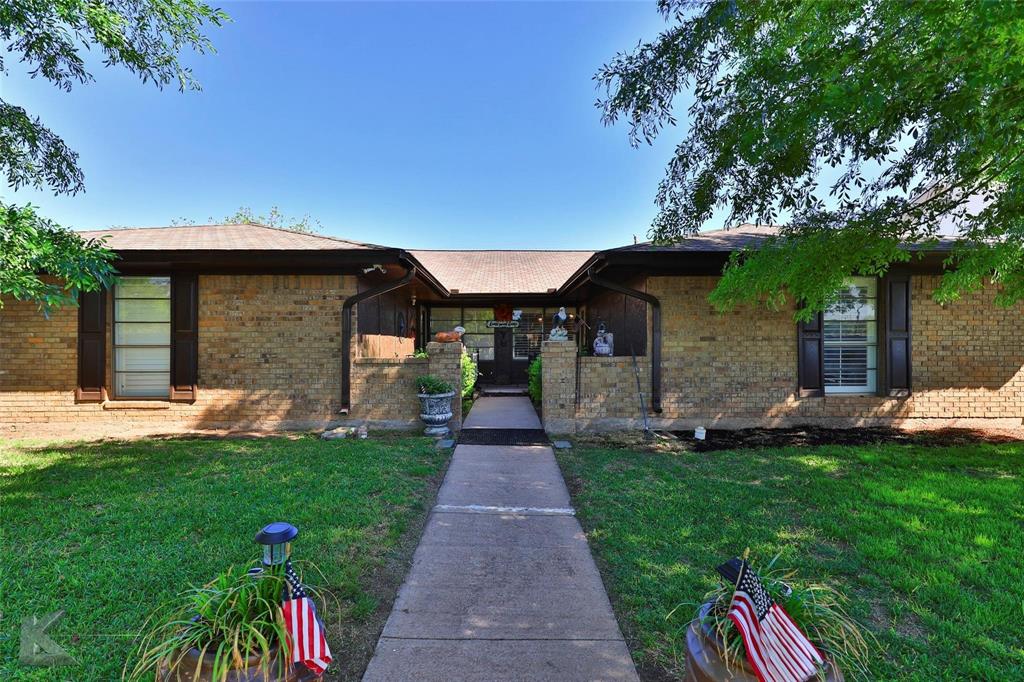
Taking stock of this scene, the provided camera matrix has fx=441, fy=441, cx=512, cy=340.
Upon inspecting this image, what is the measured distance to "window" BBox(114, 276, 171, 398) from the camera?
7660 mm

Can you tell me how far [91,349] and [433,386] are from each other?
5925 millimetres

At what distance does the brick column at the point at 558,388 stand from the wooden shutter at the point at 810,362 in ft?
13.1

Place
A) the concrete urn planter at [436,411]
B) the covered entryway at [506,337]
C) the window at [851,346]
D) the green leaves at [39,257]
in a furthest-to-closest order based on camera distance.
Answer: the covered entryway at [506,337]
the window at [851,346]
the concrete urn planter at [436,411]
the green leaves at [39,257]

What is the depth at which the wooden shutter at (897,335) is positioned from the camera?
764 cm

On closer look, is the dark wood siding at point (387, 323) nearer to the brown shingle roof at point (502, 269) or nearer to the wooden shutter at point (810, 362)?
the brown shingle roof at point (502, 269)

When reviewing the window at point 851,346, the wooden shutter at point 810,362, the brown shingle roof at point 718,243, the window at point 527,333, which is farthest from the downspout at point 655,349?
the window at point 527,333

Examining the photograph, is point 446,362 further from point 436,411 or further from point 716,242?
point 716,242

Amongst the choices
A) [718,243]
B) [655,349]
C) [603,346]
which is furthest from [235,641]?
[718,243]

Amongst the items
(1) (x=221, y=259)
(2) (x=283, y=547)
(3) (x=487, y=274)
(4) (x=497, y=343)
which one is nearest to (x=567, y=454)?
(2) (x=283, y=547)

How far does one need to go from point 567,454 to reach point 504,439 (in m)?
1.25

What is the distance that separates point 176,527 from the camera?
3596 mm

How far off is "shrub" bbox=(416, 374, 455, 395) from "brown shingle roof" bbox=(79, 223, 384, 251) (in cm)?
233

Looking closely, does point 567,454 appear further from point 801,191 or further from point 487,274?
point 487,274

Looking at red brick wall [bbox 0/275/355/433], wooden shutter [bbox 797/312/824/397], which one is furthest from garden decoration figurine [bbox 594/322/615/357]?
red brick wall [bbox 0/275/355/433]
